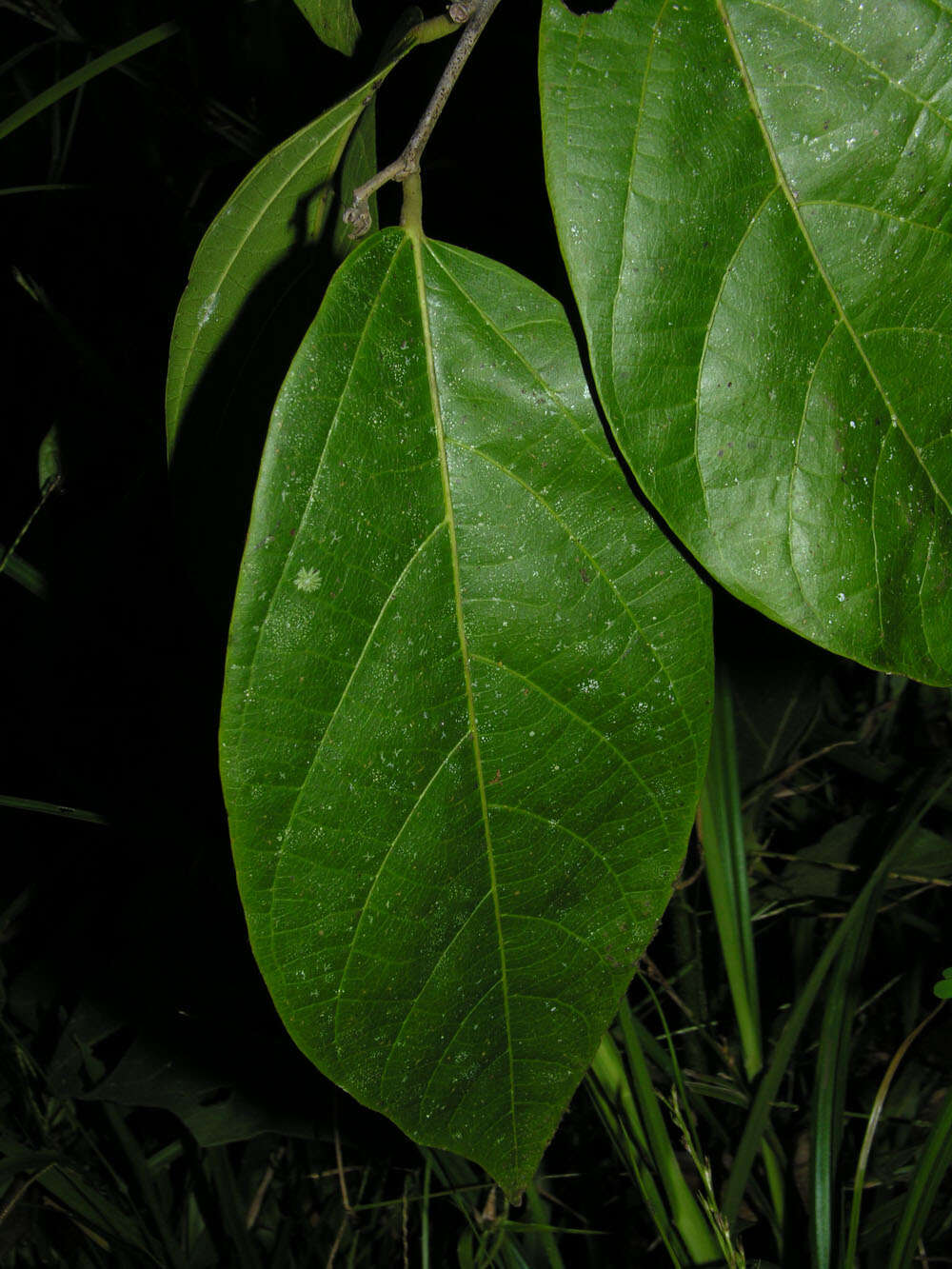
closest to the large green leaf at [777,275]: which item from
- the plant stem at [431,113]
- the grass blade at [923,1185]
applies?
the plant stem at [431,113]

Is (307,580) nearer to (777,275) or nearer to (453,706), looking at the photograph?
(453,706)

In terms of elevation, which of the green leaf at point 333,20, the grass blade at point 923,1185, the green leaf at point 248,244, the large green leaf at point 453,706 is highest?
the green leaf at point 333,20

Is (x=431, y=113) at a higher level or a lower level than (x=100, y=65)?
lower

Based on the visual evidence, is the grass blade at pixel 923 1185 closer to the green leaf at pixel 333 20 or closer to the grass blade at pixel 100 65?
the green leaf at pixel 333 20

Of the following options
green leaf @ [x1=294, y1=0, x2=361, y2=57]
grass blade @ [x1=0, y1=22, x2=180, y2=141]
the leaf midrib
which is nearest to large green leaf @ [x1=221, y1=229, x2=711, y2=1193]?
the leaf midrib

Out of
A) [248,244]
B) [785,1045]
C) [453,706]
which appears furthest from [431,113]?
[785,1045]
